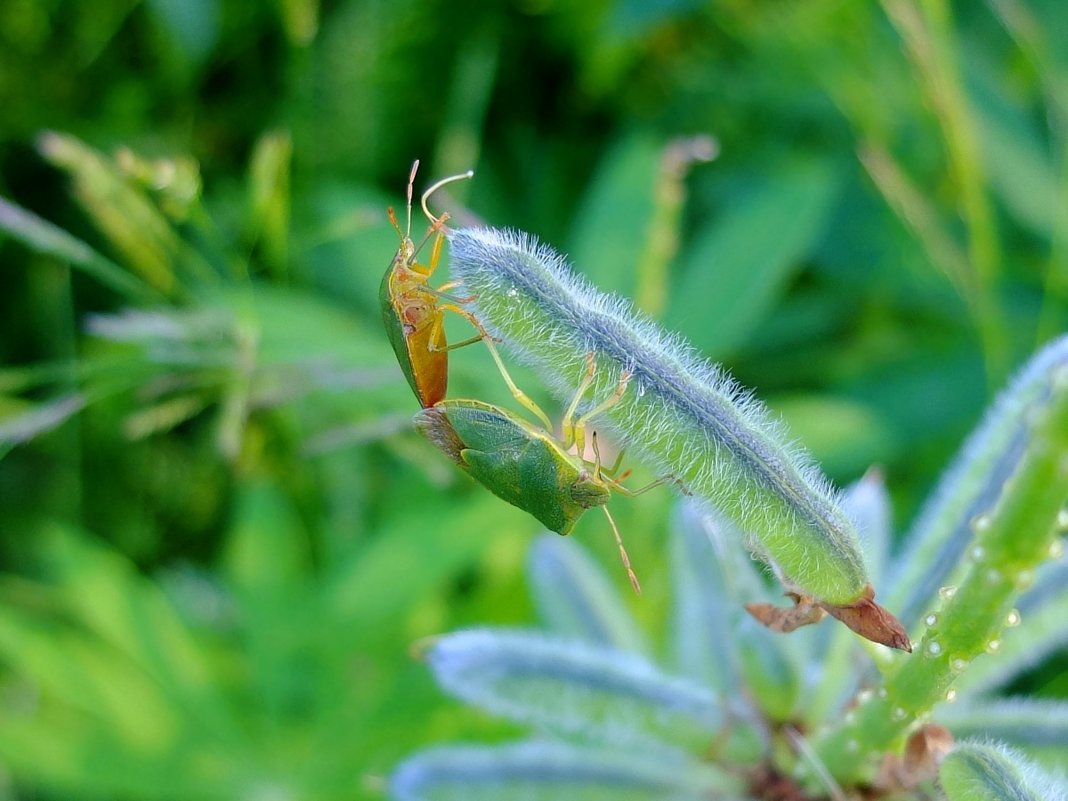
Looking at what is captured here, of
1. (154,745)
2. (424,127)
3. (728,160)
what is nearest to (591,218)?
(728,160)

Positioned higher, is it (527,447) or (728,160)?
(728,160)

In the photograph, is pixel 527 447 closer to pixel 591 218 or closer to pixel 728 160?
pixel 591 218

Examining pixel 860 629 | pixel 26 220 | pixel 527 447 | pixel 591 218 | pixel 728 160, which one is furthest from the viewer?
pixel 728 160

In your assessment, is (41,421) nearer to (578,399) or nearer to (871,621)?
(578,399)

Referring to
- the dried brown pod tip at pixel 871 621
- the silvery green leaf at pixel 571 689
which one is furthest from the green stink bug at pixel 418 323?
the dried brown pod tip at pixel 871 621

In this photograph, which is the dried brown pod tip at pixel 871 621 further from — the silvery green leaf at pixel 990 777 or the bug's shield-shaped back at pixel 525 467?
the bug's shield-shaped back at pixel 525 467

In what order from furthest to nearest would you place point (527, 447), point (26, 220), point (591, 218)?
1. point (591, 218)
2. point (26, 220)
3. point (527, 447)

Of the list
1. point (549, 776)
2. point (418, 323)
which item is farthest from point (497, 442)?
point (549, 776)
